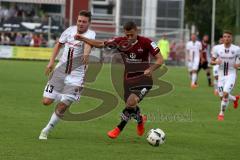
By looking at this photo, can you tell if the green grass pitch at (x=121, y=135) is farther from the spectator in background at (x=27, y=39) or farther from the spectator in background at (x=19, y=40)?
the spectator in background at (x=27, y=39)

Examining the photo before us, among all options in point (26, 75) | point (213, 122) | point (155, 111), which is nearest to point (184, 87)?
point (26, 75)

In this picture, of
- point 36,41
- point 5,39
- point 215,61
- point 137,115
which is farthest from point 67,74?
point 5,39

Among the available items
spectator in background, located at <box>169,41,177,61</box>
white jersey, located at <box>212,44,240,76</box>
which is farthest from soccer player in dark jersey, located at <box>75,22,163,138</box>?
spectator in background, located at <box>169,41,177,61</box>

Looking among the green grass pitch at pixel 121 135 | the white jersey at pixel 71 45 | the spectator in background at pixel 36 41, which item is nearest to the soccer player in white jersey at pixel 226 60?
the green grass pitch at pixel 121 135

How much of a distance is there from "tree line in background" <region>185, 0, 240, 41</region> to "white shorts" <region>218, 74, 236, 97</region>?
55.3m

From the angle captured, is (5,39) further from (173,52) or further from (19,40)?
(173,52)

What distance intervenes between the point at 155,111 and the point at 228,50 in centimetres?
250

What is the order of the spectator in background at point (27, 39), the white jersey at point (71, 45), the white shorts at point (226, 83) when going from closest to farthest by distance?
the white jersey at point (71, 45) < the white shorts at point (226, 83) < the spectator in background at point (27, 39)

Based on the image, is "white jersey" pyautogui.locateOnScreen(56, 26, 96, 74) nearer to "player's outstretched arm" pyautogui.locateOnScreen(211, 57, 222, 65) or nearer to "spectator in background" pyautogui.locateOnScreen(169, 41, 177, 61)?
"player's outstretched arm" pyautogui.locateOnScreen(211, 57, 222, 65)

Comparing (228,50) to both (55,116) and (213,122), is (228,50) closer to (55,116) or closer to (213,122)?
(213,122)

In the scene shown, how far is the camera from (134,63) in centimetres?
1316

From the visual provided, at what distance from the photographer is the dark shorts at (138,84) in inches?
525

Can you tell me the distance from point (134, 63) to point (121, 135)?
1.61 meters

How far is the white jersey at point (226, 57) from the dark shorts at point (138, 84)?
231 inches
